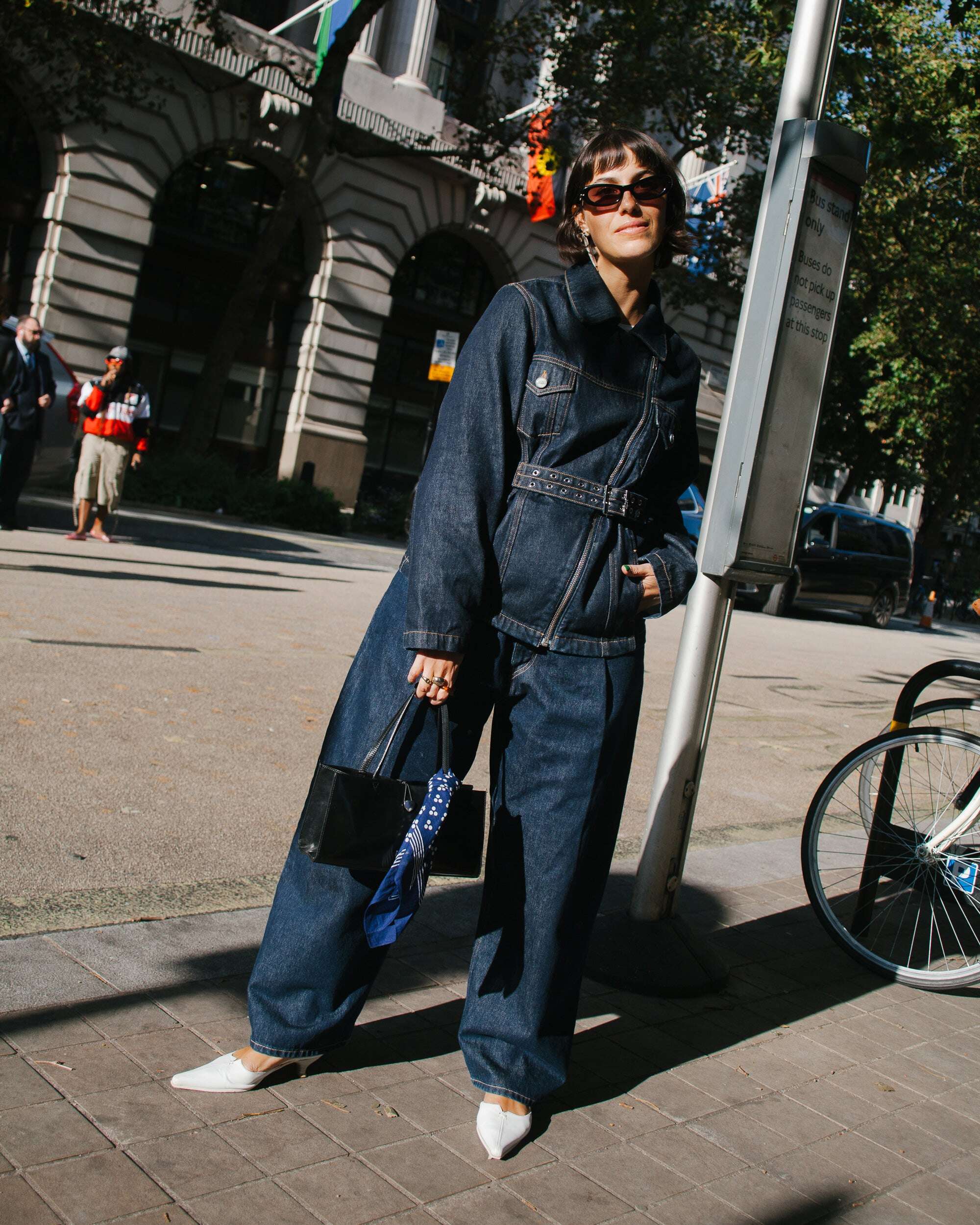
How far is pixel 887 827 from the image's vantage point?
4023mm

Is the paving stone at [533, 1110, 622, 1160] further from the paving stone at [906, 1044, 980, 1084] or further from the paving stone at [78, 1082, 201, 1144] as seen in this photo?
the paving stone at [906, 1044, 980, 1084]

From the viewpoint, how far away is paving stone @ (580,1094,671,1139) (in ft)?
8.95

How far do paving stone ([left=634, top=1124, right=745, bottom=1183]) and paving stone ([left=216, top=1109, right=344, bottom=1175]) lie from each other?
2.20 feet

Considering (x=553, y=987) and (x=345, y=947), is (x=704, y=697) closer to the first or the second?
(x=553, y=987)

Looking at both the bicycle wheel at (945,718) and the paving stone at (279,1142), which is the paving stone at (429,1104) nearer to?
the paving stone at (279,1142)

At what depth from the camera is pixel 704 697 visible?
3643mm

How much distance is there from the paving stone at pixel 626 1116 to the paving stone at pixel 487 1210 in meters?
0.40

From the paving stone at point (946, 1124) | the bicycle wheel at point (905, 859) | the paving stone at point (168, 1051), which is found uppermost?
the bicycle wheel at point (905, 859)

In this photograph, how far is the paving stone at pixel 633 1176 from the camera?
2.46 metres

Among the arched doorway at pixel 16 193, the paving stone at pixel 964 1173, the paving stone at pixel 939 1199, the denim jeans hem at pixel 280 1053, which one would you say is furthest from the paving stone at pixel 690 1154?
the arched doorway at pixel 16 193

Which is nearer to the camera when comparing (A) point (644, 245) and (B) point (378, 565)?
(A) point (644, 245)

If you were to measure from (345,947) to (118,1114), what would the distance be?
520 mm

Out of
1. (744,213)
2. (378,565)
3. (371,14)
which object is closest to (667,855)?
(378,565)

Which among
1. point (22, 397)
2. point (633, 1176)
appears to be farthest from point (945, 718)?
point (22, 397)
